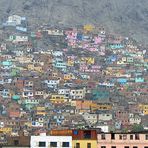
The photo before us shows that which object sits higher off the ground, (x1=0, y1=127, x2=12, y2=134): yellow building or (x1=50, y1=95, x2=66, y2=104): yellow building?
(x1=50, y1=95, x2=66, y2=104): yellow building

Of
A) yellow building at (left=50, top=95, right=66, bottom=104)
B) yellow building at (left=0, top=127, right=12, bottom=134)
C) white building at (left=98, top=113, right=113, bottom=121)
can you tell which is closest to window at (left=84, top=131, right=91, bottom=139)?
yellow building at (left=0, top=127, right=12, bottom=134)

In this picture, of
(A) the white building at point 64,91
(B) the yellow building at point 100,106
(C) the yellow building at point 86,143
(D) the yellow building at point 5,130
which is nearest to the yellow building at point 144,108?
(B) the yellow building at point 100,106

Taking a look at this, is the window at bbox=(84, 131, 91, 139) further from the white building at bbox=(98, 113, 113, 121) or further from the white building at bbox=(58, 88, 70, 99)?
the white building at bbox=(58, 88, 70, 99)

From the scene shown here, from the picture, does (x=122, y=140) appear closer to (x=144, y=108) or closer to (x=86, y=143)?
(x=86, y=143)

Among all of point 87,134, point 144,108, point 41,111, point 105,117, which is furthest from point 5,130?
point 87,134

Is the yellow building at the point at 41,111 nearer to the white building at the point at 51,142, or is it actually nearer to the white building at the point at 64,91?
the white building at the point at 64,91

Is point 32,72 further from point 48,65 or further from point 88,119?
point 88,119
